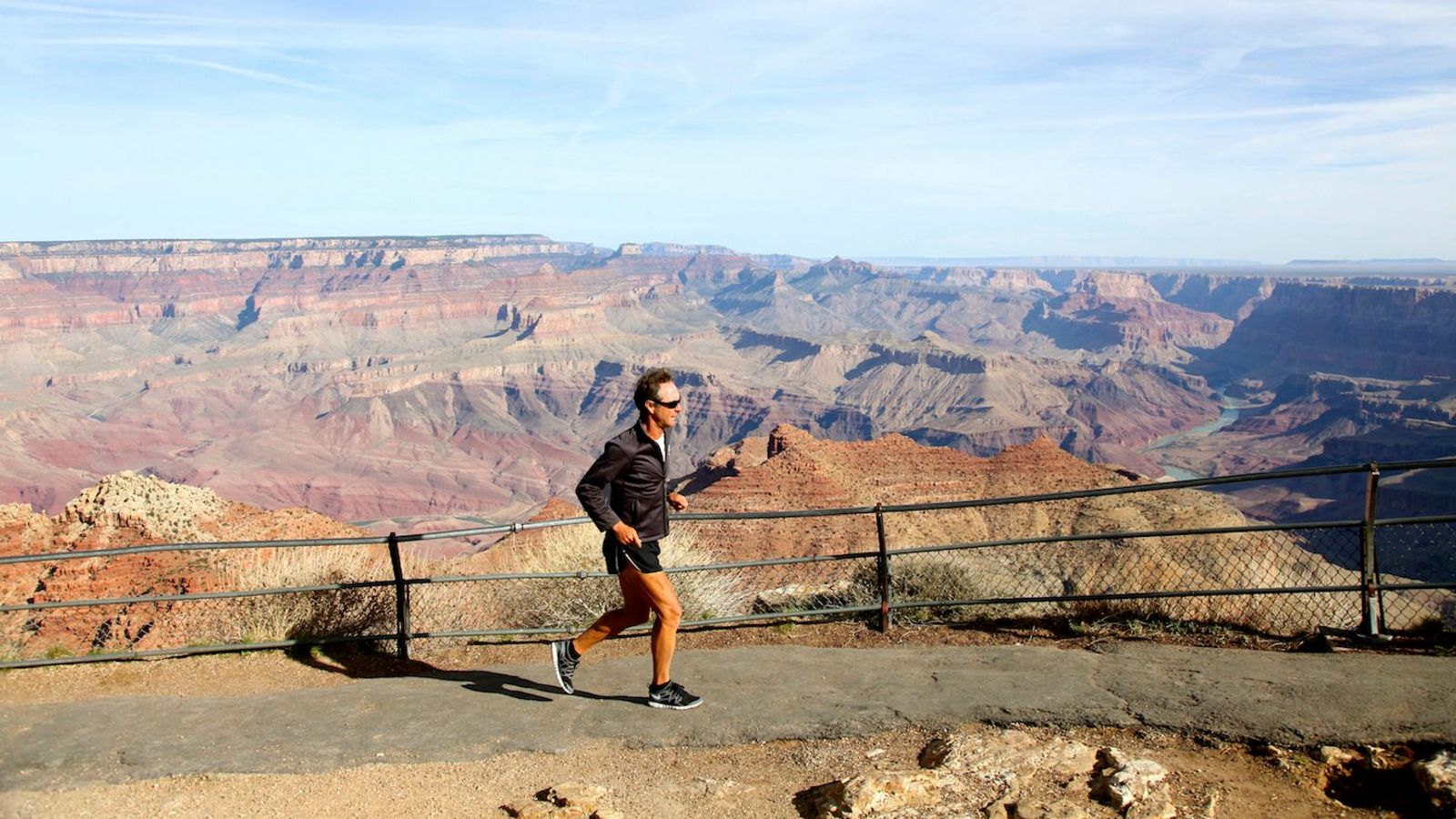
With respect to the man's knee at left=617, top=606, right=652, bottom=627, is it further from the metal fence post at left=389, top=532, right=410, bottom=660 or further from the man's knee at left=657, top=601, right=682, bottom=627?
the metal fence post at left=389, top=532, right=410, bottom=660

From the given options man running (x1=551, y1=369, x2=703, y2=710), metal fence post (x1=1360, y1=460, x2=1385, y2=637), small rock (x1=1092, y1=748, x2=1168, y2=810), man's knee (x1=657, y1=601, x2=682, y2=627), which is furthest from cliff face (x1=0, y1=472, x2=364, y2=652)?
metal fence post (x1=1360, y1=460, x2=1385, y2=637)

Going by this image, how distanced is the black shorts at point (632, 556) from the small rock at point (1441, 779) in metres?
3.66

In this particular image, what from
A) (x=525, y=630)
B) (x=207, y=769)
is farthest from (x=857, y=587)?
(x=207, y=769)

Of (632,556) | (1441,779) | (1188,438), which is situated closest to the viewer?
(1441,779)

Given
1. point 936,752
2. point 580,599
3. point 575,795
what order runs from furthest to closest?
point 580,599
point 936,752
point 575,795

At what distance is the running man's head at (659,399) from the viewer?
5172 mm

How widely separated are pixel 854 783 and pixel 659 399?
2.17 metres

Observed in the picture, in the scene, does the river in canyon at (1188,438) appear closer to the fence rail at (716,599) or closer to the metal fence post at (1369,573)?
the fence rail at (716,599)

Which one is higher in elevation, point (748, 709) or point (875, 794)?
point (875, 794)

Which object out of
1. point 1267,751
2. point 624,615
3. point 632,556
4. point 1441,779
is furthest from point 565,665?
point 1441,779

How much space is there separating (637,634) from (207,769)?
3105 millimetres

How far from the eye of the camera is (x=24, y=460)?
119m

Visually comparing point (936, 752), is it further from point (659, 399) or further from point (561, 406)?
point (561, 406)

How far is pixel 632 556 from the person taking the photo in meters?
5.31
